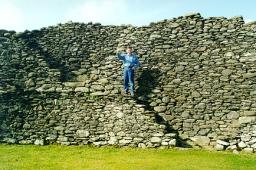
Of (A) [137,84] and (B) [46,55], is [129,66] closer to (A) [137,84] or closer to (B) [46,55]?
(A) [137,84]

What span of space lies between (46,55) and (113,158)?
8907 millimetres

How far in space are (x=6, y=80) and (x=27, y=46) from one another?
6.89ft

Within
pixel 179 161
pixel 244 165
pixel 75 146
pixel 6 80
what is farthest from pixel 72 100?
pixel 244 165

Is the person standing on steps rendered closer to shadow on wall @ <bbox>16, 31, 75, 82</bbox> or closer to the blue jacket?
the blue jacket

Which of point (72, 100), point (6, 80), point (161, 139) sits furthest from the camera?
point (6, 80)

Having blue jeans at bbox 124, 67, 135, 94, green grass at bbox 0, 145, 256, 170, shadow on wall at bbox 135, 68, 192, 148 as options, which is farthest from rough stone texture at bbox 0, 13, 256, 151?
green grass at bbox 0, 145, 256, 170

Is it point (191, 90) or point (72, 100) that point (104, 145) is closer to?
point (72, 100)

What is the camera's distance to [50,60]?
24719 millimetres

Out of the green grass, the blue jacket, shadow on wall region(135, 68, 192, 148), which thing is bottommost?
the green grass

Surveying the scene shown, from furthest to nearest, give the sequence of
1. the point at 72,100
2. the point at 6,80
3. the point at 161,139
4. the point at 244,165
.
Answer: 1. the point at 6,80
2. the point at 72,100
3. the point at 161,139
4. the point at 244,165

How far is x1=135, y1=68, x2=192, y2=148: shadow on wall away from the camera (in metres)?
22.0

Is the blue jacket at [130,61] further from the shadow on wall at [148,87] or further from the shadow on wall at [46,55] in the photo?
the shadow on wall at [46,55]

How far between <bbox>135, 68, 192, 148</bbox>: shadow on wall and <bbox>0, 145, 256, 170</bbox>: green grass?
2836mm

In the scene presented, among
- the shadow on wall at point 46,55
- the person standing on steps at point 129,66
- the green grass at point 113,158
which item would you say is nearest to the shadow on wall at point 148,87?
the person standing on steps at point 129,66
